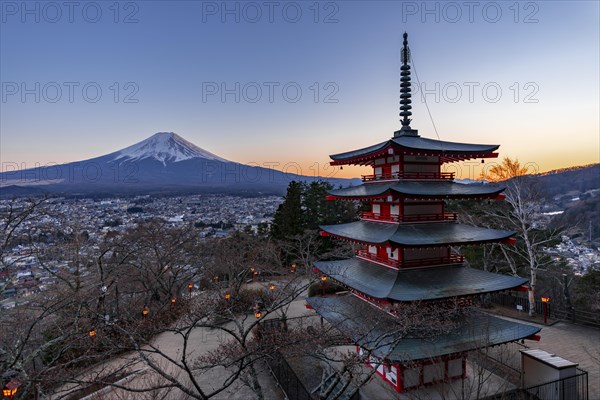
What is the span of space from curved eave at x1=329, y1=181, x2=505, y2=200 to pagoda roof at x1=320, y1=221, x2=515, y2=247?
1.38 metres

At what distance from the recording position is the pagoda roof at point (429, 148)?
12.2 metres

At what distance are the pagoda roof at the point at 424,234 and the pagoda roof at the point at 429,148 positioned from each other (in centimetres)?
290

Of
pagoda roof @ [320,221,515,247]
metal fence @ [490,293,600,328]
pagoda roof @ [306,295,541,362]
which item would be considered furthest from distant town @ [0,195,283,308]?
metal fence @ [490,293,600,328]

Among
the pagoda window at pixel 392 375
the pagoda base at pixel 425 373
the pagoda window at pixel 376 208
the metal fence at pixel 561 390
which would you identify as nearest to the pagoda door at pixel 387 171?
the pagoda window at pixel 376 208

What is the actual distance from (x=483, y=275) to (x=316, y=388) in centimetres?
788

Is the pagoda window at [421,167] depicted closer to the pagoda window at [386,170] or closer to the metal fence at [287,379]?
the pagoda window at [386,170]

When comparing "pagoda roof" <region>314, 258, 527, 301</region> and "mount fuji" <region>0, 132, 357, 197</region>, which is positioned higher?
"mount fuji" <region>0, 132, 357, 197</region>

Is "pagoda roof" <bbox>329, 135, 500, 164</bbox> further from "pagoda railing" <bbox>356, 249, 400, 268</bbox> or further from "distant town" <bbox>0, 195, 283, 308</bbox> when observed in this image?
"distant town" <bbox>0, 195, 283, 308</bbox>

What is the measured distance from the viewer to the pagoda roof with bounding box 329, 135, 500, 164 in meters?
12.2

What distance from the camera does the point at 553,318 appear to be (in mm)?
18438

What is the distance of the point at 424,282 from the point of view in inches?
467

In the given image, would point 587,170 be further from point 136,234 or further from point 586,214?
point 136,234

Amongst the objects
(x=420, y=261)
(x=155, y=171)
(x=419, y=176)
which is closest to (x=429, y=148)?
(x=419, y=176)

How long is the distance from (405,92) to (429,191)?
208 inches
